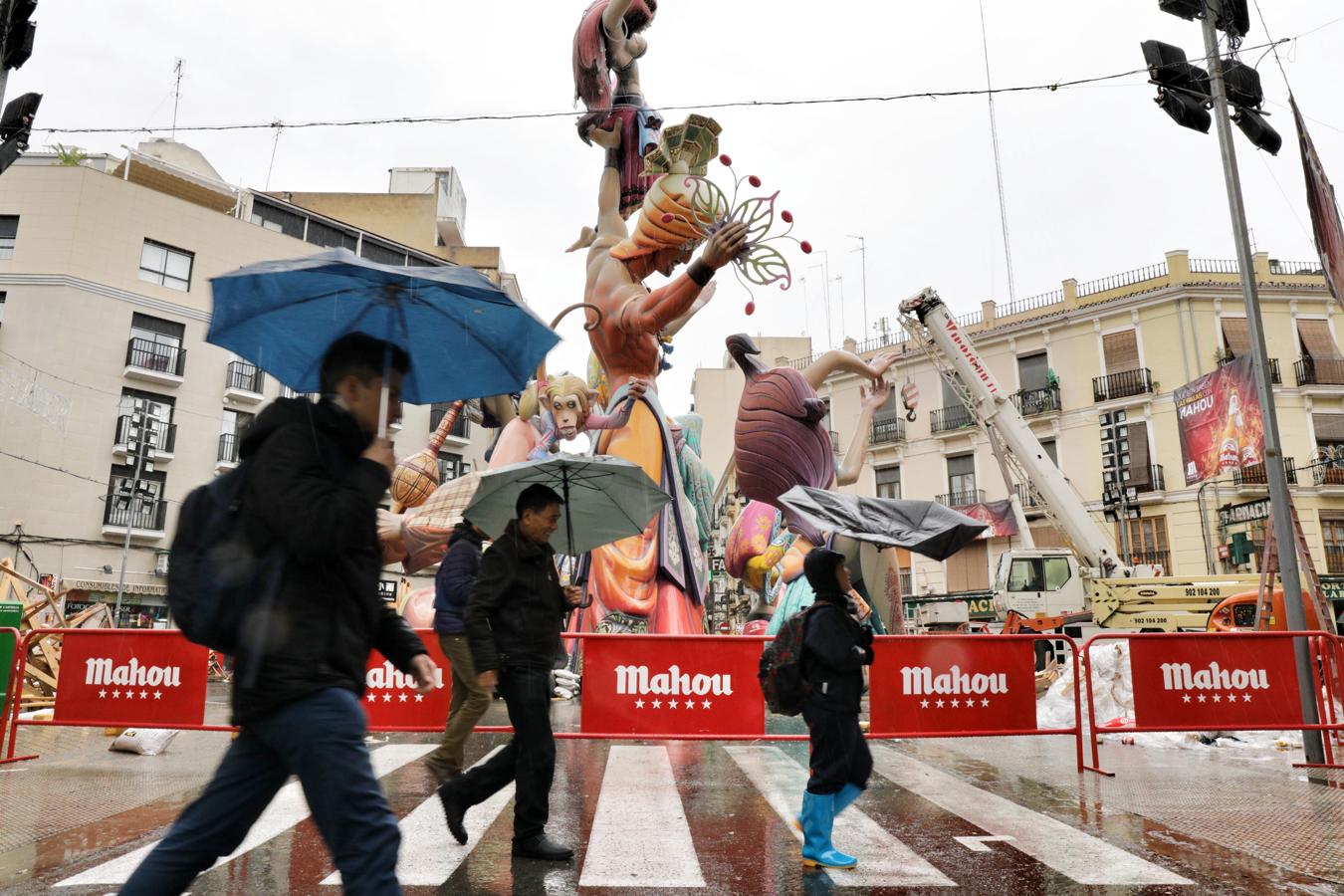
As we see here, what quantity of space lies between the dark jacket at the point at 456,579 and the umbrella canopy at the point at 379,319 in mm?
1954

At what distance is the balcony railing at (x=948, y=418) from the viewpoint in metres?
37.1

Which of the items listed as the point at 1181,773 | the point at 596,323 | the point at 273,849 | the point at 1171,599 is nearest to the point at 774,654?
the point at 273,849

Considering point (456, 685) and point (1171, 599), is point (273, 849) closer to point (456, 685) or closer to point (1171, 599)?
point (456, 685)

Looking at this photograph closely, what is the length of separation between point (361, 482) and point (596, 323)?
10832mm

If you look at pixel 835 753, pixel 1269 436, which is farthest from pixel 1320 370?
pixel 835 753

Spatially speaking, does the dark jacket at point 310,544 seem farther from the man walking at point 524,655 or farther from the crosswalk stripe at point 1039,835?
the crosswalk stripe at point 1039,835

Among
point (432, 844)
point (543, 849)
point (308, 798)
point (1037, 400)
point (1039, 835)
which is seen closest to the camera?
point (308, 798)

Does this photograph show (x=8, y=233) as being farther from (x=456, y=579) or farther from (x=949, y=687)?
(x=949, y=687)

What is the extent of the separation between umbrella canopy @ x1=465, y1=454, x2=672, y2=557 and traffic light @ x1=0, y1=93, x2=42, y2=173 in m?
5.66

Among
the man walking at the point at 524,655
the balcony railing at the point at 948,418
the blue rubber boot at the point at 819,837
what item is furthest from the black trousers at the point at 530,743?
the balcony railing at the point at 948,418

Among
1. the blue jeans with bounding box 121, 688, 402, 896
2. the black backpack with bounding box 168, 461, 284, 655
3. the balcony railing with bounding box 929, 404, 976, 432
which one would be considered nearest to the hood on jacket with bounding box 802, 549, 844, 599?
the blue jeans with bounding box 121, 688, 402, 896

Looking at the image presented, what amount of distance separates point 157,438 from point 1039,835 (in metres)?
31.8

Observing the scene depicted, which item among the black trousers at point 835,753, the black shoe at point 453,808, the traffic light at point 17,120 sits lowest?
the black shoe at point 453,808

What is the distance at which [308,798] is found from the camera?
2488mm
